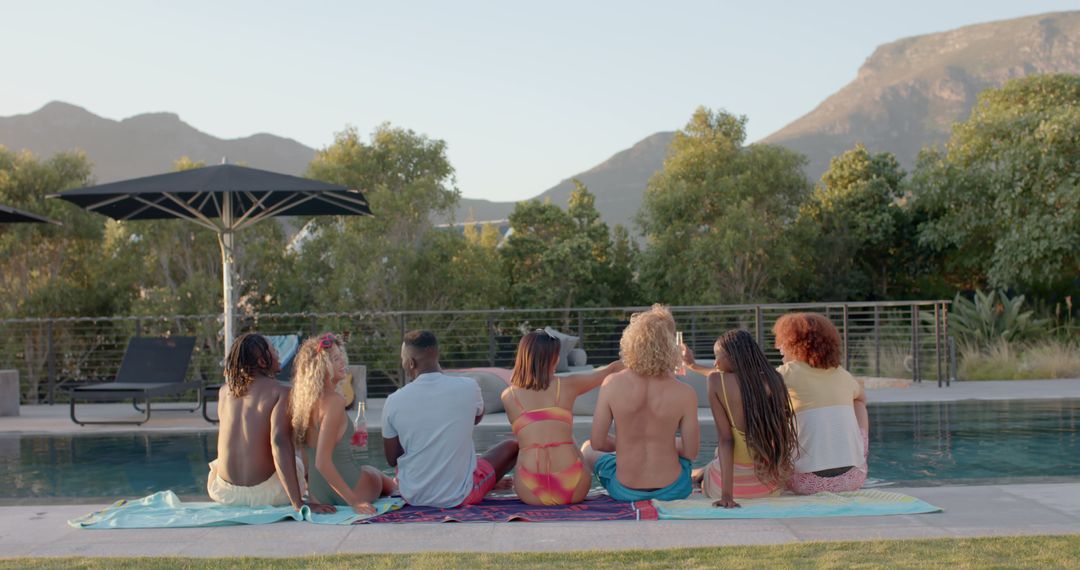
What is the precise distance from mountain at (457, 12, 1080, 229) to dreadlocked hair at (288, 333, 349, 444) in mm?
73017

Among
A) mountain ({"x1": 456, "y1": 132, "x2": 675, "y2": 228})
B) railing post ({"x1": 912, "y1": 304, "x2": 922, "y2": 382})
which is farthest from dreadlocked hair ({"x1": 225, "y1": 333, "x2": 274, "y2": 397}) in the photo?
mountain ({"x1": 456, "y1": 132, "x2": 675, "y2": 228})

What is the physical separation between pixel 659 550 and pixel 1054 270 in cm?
1982

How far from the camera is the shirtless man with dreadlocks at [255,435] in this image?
5055mm

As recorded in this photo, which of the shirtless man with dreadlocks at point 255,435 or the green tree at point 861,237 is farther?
the green tree at point 861,237

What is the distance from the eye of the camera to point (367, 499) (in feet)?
17.4

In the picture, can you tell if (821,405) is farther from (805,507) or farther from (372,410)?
(372,410)

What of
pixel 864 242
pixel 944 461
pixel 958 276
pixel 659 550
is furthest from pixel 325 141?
pixel 659 550

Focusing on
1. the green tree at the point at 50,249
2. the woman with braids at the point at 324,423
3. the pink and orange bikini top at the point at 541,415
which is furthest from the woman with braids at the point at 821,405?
the green tree at the point at 50,249

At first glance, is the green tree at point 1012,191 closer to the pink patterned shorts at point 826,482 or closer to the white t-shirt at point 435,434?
the pink patterned shorts at point 826,482

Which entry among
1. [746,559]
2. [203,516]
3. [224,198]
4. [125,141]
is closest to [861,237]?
A: [224,198]

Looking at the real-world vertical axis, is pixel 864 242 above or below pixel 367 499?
above

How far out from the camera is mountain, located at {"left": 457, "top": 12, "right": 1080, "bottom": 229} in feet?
284

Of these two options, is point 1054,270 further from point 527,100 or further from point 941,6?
point 527,100

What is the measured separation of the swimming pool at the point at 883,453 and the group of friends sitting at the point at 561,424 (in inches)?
38.7
